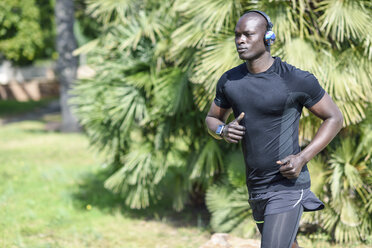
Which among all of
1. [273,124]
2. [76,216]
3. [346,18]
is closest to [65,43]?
[76,216]

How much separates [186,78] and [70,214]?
8.75ft

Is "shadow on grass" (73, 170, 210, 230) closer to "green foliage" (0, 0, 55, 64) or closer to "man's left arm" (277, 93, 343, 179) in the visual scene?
"man's left arm" (277, 93, 343, 179)

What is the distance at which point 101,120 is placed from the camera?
624cm

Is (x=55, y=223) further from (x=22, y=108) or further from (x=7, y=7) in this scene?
(x=22, y=108)

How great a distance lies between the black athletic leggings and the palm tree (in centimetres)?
220

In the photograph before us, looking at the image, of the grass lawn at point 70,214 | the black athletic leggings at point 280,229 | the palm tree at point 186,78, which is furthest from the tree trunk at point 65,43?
the black athletic leggings at point 280,229

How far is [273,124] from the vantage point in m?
2.78

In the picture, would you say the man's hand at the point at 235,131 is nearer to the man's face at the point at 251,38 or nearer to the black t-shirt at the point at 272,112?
the black t-shirt at the point at 272,112

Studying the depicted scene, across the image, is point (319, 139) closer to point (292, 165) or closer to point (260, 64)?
point (292, 165)

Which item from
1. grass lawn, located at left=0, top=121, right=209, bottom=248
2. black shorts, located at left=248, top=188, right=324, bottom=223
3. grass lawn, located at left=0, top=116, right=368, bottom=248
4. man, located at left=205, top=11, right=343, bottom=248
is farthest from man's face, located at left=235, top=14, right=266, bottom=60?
grass lawn, located at left=0, top=121, right=209, bottom=248

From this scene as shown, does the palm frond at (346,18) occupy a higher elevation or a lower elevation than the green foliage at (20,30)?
higher

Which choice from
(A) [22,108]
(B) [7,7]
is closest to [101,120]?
(B) [7,7]

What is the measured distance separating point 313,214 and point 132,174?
92.1 inches

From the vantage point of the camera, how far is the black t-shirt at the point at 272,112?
2723 millimetres
